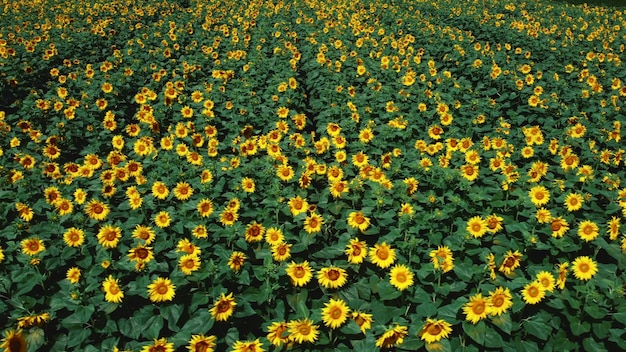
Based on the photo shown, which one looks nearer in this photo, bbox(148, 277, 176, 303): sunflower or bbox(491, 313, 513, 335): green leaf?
bbox(491, 313, 513, 335): green leaf

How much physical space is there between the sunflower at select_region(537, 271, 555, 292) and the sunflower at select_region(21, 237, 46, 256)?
4370mm

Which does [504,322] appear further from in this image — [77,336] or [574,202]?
[77,336]

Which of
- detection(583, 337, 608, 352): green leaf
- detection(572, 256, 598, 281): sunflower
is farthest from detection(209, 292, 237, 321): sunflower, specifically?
detection(572, 256, 598, 281): sunflower

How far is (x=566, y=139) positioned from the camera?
606 cm

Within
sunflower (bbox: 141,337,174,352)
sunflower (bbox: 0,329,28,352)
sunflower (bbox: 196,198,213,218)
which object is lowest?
sunflower (bbox: 0,329,28,352)

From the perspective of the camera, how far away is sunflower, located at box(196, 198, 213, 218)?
4215 millimetres

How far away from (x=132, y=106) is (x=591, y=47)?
11205 mm

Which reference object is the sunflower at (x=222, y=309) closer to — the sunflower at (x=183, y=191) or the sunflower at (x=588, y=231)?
the sunflower at (x=183, y=191)

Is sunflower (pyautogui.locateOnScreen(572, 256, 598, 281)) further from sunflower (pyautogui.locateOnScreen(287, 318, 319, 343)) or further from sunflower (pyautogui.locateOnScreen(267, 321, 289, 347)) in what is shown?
sunflower (pyautogui.locateOnScreen(267, 321, 289, 347))

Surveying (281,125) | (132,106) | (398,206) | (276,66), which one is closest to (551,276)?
(398,206)

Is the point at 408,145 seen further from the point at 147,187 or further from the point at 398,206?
the point at 147,187

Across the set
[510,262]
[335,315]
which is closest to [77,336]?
[335,315]

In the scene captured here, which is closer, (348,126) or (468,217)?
(468,217)

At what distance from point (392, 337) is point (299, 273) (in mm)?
949
